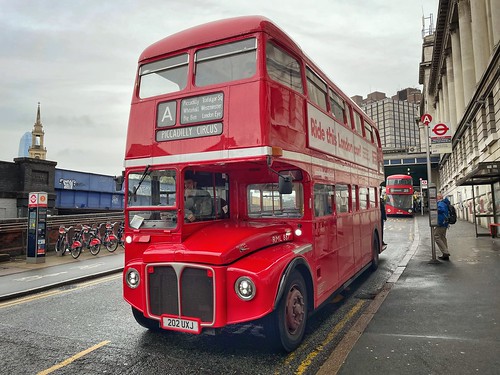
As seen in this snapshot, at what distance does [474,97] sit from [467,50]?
6122 mm

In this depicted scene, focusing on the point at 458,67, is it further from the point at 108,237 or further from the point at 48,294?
the point at 48,294

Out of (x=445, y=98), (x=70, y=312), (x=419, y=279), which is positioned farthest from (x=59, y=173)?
(x=445, y=98)

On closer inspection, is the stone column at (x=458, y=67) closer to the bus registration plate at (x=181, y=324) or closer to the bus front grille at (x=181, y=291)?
the bus front grille at (x=181, y=291)

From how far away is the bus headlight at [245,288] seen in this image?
3914 millimetres

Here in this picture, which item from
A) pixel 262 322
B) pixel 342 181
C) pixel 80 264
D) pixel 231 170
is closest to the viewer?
pixel 262 322

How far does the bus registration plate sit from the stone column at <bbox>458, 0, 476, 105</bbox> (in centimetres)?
2661

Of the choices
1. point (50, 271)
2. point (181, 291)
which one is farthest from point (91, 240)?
point (181, 291)

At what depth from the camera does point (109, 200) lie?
926 inches

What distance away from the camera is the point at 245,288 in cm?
393

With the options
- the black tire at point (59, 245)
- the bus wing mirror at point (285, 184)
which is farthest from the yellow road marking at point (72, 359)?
the black tire at point (59, 245)

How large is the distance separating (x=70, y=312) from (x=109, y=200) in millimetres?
18190

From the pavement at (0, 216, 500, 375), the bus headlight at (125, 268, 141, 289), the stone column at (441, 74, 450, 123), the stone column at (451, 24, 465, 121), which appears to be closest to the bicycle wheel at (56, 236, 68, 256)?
the pavement at (0, 216, 500, 375)

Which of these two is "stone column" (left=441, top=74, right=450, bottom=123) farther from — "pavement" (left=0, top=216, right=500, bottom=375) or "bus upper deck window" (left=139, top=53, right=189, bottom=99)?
"bus upper deck window" (left=139, top=53, right=189, bottom=99)

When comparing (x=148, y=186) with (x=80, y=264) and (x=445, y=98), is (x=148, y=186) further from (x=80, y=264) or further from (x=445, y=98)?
(x=445, y=98)
